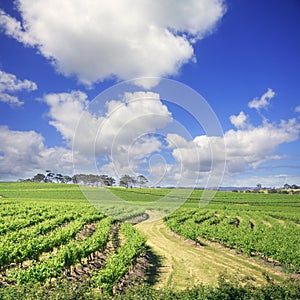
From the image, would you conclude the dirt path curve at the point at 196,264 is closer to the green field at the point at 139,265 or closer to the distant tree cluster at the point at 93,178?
the green field at the point at 139,265

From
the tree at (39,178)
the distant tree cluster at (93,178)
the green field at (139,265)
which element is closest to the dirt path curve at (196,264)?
the green field at (139,265)

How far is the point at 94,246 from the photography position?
56.0 feet

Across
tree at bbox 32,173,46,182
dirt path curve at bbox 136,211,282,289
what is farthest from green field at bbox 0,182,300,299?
tree at bbox 32,173,46,182

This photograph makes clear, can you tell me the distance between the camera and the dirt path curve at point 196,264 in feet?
51.2

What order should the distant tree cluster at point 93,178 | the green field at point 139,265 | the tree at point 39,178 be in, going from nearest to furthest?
the green field at point 139,265 → the distant tree cluster at point 93,178 → the tree at point 39,178

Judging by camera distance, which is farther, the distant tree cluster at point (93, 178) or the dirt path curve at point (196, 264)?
the distant tree cluster at point (93, 178)

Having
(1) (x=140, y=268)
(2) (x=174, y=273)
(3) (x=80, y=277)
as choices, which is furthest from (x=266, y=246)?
(3) (x=80, y=277)

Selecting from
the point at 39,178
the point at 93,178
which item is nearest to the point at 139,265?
the point at 93,178

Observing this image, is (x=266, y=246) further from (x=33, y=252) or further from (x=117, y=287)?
(x=33, y=252)

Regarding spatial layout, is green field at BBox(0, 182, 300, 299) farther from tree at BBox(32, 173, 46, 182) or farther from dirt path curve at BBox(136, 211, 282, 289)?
tree at BBox(32, 173, 46, 182)

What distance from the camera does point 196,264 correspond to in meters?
18.4

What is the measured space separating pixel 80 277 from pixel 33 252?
10.4 ft

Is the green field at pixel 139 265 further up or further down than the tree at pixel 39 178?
further down

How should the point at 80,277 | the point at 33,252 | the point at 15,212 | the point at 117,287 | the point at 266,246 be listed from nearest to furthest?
1. the point at 117,287
2. the point at 80,277
3. the point at 33,252
4. the point at 266,246
5. the point at 15,212
